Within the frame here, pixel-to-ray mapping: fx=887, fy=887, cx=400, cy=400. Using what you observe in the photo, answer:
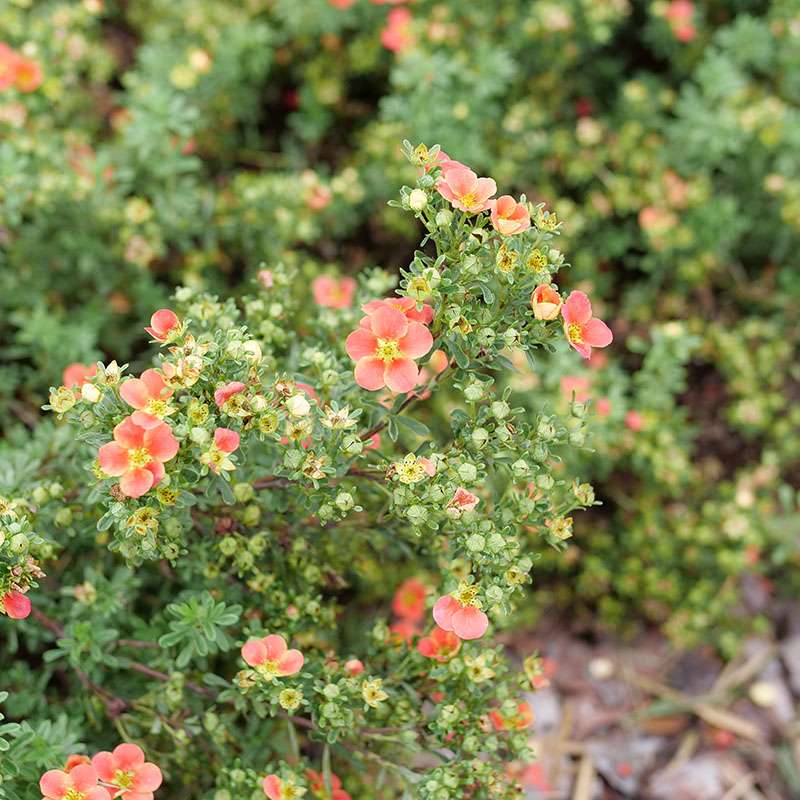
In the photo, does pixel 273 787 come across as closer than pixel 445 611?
No

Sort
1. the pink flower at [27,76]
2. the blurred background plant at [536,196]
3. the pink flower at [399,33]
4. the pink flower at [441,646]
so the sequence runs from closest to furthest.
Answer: the pink flower at [441,646]
the pink flower at [27,76]
the blurred background plant at [536,196]
the pink flower at [399,33]

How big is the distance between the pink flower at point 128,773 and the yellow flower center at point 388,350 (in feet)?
3.49

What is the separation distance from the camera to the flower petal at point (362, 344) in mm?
1935

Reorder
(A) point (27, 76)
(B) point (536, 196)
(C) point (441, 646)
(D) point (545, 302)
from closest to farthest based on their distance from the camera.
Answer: (D) point (545, 302) → (C) point (441, 646) → (A) point (27, 76) → (B) point (536, 196)

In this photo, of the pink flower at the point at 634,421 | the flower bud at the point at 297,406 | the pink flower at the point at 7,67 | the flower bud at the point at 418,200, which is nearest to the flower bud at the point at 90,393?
the flower bud at the point at 297,406

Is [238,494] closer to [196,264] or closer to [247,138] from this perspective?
[196,264]

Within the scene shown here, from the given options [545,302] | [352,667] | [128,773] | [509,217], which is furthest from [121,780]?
[509,217]

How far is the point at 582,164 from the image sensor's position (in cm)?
395

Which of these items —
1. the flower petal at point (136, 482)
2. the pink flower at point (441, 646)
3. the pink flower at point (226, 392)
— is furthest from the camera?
the pink flower at point (441, 646)

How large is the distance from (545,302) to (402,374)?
339 millimetres

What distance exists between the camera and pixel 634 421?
3.43 m

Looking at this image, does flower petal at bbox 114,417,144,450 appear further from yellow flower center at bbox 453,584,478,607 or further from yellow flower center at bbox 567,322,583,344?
yellow flower center at bbox 567,322,583,344

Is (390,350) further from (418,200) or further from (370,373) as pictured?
(418,200)

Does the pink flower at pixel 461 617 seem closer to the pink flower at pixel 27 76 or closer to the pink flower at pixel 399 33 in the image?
the pink flower at pixel 27 76
